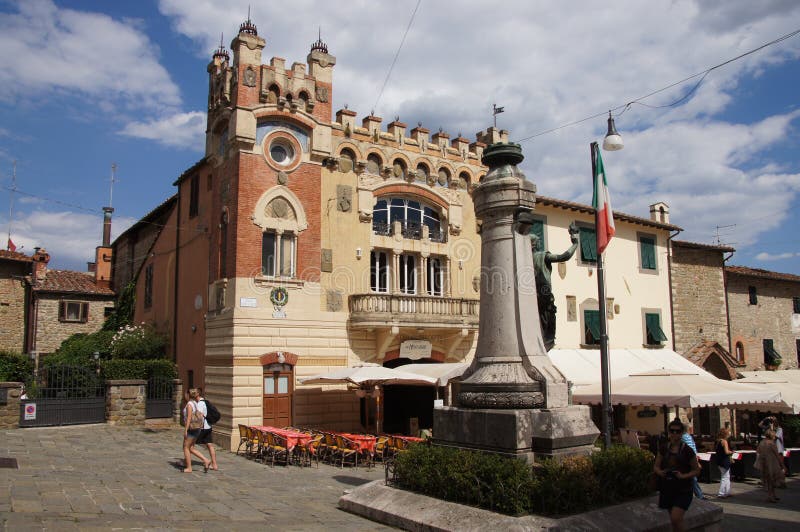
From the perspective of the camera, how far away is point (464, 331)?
21672 millimetres

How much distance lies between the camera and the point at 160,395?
2106cm

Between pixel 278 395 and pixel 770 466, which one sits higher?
pixel 278 395

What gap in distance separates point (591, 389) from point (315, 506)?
1060 cm

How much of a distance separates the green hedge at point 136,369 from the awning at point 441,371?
27.7 feet

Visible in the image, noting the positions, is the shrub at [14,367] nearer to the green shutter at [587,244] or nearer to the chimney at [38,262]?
the chimney at [38,262]

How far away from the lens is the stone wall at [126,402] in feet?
65.0

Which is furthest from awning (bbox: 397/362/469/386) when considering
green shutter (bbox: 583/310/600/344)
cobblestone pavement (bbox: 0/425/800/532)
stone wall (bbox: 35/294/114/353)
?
stone wall (bbox: 35/294/114/353)

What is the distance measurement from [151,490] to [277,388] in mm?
8008

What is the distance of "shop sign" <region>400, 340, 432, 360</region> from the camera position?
20.9 m

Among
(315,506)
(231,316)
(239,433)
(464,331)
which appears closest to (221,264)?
(231,316)

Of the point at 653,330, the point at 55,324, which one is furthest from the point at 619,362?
the point at 55,324

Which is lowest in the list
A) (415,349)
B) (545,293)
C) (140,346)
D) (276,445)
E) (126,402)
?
(276,445)

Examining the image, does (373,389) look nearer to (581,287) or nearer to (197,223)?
Result: (197,223)

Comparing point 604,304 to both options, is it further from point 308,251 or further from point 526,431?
point 308,251
